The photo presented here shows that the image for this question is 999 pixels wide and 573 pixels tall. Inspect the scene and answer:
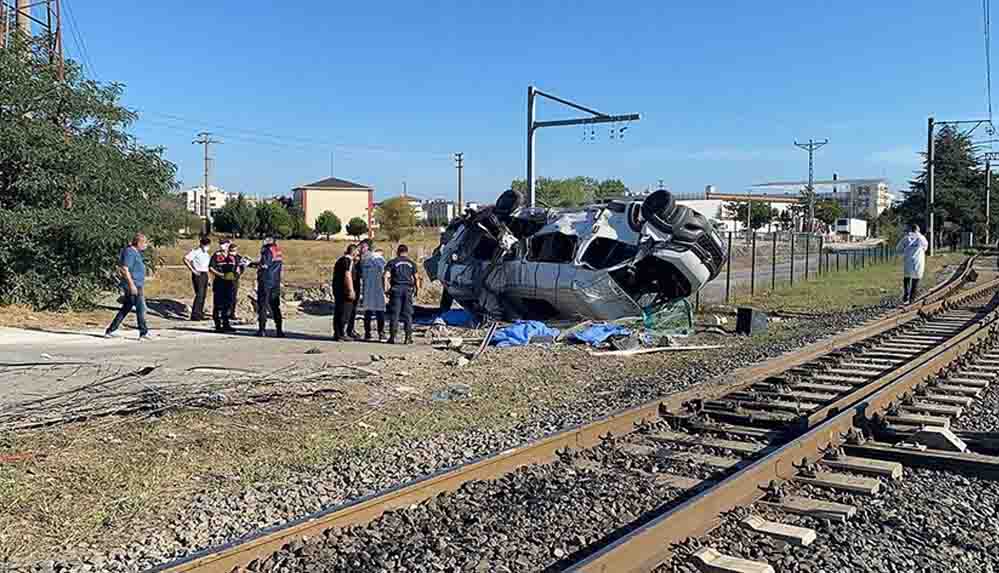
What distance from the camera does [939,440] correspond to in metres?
7.09

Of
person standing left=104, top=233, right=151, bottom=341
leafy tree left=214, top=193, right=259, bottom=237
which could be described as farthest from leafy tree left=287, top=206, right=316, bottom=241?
person standing left=104, top=233, right=151, bottom=341

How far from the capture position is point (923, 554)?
193 inches

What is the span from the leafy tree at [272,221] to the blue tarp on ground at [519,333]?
89.4 metres

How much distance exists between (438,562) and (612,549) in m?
0.91

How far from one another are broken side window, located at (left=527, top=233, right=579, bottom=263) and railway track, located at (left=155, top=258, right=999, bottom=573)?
646 centimetres

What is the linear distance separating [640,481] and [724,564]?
5.07ft

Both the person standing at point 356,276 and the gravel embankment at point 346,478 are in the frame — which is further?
the person standing at point 356,276

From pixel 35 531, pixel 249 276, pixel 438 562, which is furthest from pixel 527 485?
pixel 249 276

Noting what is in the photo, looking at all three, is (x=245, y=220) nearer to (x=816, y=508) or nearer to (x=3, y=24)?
(x=3, y=24)

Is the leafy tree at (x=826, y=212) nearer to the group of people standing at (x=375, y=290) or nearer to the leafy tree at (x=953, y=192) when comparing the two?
the leafy tree at (x=953, y=192)

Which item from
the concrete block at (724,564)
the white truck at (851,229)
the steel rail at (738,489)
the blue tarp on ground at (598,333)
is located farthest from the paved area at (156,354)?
the white truck at (851,229)

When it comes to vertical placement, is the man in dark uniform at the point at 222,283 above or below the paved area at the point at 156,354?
above

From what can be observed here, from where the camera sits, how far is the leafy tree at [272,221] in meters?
102

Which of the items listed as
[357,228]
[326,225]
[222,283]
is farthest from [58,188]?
[326,225]
